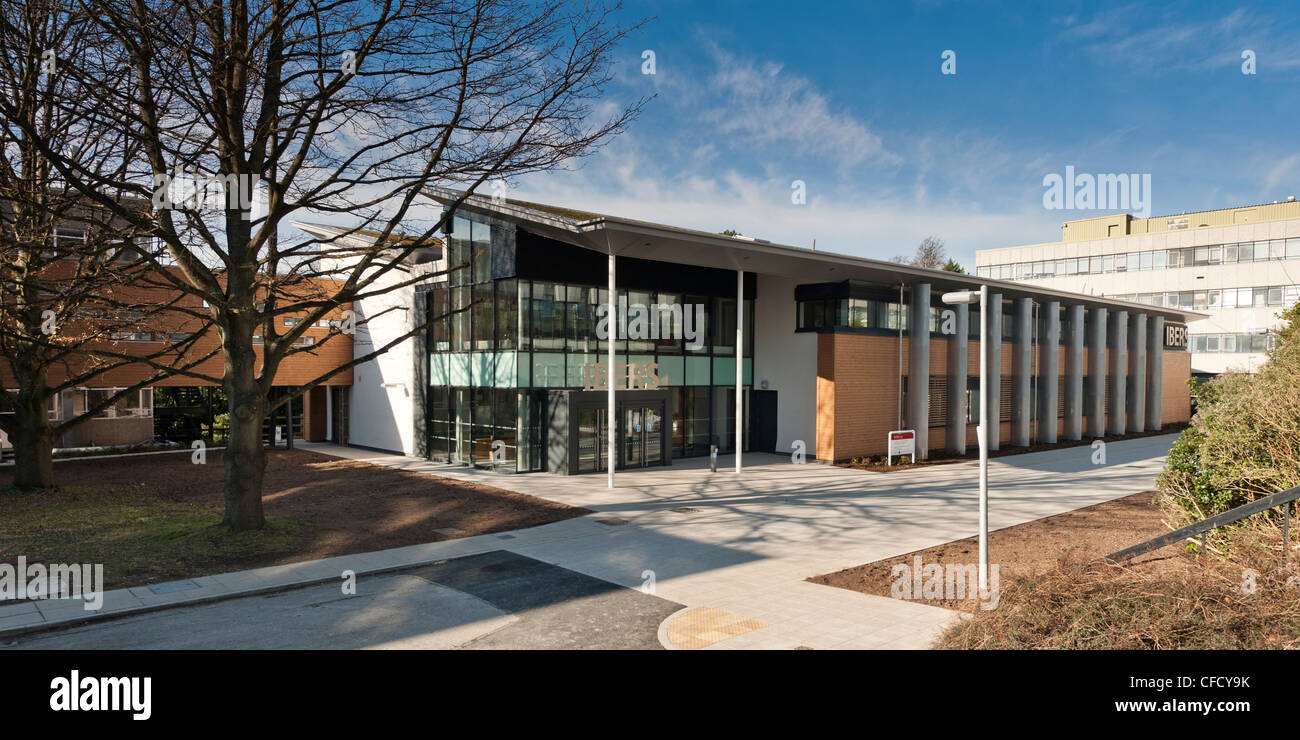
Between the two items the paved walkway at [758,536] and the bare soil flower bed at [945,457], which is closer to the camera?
the paved walkway at [758,536]

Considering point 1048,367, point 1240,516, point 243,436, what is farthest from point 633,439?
point 1048,367

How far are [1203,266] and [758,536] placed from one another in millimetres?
57878

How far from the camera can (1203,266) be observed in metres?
55.4

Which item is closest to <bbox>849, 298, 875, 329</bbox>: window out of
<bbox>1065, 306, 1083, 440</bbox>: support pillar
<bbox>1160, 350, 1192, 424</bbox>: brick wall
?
<bbox>1065, 306, 1083, 440</bbox>: support pillar

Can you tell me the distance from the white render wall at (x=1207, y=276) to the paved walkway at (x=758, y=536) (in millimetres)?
36026

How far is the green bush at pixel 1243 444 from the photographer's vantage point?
9039 millimetres

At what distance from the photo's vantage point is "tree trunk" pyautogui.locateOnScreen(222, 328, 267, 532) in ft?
44.2

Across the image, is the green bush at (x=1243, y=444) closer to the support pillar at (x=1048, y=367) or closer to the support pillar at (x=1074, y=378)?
the support pillar at (x=1048, y=367)

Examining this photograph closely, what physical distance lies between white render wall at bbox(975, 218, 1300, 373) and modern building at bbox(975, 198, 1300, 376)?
0.06 meters

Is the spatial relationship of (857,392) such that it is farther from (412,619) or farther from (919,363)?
(412,619)

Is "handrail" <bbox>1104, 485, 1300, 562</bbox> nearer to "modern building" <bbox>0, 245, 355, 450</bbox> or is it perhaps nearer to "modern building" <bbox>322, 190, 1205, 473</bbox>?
"modern building" <bbox>322, 190, 1205, 473</bbox>

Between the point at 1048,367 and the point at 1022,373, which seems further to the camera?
the point at 1048,367

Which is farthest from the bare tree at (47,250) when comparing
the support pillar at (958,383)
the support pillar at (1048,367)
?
the support pillar at (1048,367)
